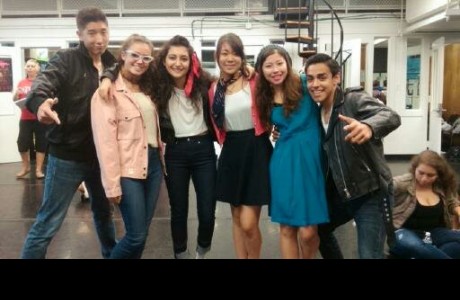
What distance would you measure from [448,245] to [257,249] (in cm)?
123

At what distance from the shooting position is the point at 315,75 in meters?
1.98

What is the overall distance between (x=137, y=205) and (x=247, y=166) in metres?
0.57

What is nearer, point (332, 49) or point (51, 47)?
point (332, 49)

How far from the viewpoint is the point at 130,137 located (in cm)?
212

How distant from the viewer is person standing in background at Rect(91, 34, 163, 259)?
2.09m

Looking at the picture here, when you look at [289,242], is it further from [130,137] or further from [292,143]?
[130,137]

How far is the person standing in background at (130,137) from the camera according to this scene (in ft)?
6.85

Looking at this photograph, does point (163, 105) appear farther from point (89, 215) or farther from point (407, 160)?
point (407, 160)

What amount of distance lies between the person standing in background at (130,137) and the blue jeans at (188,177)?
12cm

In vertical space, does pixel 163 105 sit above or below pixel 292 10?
below

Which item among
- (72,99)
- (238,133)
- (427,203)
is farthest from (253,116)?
(427,203)

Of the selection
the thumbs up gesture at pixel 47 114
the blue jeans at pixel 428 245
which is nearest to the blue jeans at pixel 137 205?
the thumbs up gesture at pixel 47 114

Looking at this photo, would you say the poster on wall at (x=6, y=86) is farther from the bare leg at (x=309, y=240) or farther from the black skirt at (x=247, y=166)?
the bare leg at (x=309, y=240)
